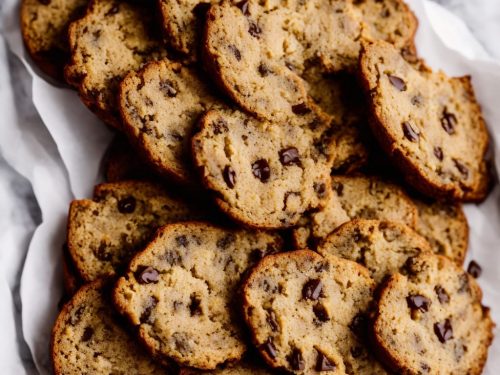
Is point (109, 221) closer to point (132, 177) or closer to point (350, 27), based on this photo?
point (132, 177)

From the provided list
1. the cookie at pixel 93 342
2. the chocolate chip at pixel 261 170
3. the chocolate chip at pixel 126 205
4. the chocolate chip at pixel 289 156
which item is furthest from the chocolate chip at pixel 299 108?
the cookie at pixel 93 342

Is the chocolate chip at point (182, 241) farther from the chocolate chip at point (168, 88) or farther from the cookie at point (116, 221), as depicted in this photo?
the chocolate chip at point (168, 88)

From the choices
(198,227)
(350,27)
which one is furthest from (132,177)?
(350,27)

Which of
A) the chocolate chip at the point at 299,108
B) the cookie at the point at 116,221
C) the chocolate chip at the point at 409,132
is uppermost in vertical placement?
the chocolate chip at the point at 409,132

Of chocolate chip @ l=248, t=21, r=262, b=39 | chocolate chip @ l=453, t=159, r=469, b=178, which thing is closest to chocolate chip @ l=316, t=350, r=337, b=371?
chocolate chip @ l=453, t=159, r=469, b=178

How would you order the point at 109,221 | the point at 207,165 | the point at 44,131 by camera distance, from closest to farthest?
the point at 207,165 → the point at 109,221 → the point at 44,131

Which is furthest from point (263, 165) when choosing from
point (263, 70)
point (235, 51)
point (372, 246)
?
point (372, 246)

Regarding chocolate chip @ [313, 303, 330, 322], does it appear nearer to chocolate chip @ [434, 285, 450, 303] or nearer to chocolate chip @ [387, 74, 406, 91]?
chocolate chip @ [434, 285, 450, 303]
